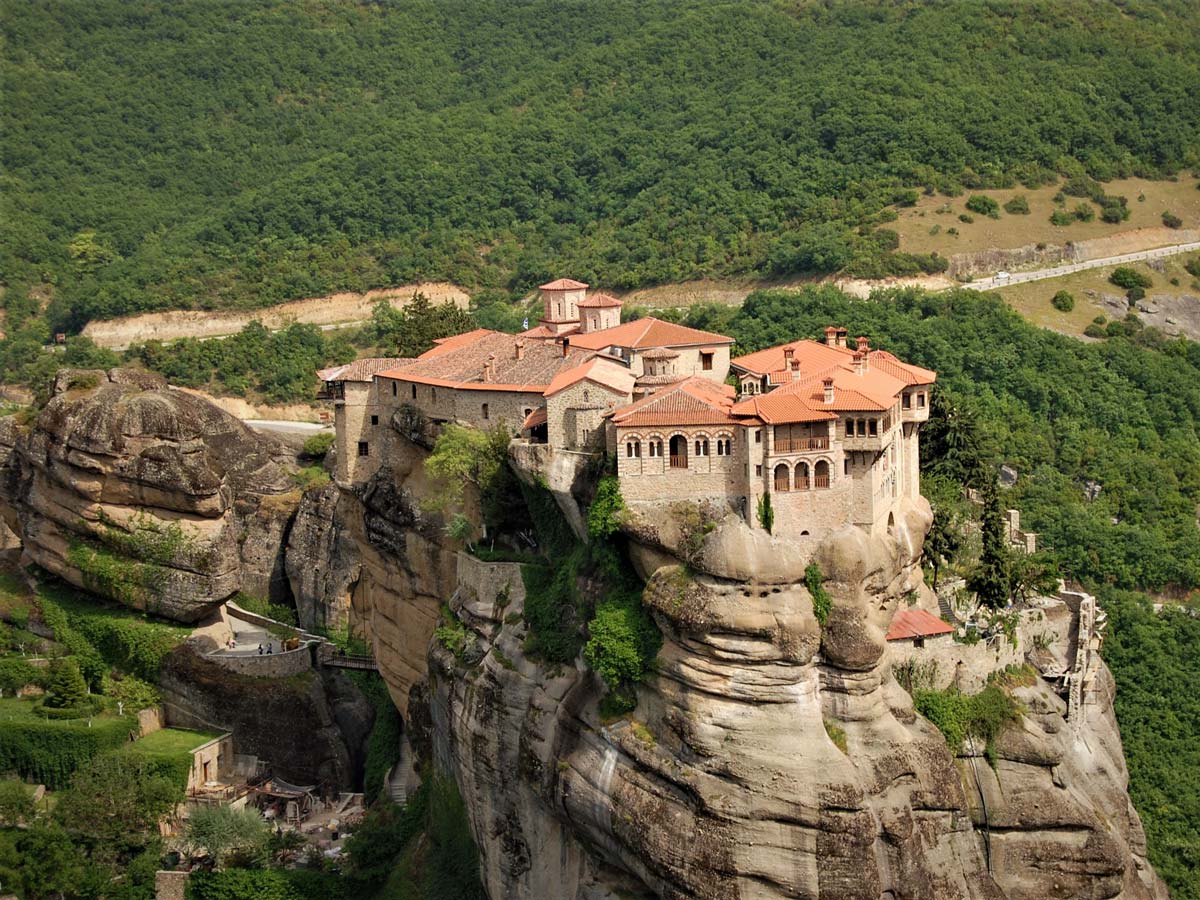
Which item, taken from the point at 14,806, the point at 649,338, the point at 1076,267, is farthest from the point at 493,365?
the point at 1076,267

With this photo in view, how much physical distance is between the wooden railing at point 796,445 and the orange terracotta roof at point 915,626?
5818 millimetres

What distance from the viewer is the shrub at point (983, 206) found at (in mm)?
98500

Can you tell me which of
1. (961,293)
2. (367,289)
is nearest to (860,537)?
(961,293)

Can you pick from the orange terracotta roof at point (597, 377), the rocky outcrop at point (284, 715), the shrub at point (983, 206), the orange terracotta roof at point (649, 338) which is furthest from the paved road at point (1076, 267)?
the orange terracotta roof at point (597, 377)

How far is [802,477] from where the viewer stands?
45469 mm

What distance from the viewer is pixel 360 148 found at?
12362 centimetres

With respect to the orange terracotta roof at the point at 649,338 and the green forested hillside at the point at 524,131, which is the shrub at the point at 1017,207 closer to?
the green forested hillside at the point at 524,131

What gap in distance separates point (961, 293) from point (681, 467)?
45003mm

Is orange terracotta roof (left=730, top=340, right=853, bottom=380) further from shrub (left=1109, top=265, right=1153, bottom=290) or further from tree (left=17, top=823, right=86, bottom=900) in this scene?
shrub (left=1109, top=265, right=1153, bottom=290)

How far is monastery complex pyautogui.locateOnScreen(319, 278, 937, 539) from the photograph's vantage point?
4538 cm

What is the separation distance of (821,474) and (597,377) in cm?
762

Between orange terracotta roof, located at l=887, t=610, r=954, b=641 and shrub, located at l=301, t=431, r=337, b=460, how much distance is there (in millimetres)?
34423

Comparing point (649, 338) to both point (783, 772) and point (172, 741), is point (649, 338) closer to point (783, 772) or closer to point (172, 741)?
point (783, 772)

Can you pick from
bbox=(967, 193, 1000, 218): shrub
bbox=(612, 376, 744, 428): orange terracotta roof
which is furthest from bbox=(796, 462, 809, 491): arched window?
bbox=(967, 193, 1000, 218): shrub
